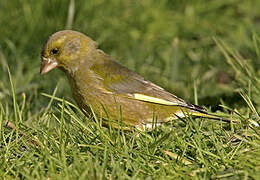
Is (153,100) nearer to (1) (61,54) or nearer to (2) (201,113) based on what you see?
(2) (201,113)

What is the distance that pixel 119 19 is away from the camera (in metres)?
7.67

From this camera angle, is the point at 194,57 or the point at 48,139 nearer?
the point at 48,139

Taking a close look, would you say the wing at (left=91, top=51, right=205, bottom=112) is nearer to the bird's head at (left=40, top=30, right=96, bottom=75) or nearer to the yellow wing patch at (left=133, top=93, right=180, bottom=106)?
the yellow wing patch at (left=133, top=93, right=180, bottom=106)

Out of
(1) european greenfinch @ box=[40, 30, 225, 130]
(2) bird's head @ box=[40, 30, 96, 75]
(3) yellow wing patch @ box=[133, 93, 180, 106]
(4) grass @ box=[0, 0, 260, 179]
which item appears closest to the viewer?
(4) grass @ box=[0, 0, 260, 179]

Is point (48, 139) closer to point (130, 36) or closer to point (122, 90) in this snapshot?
point (122, 90)

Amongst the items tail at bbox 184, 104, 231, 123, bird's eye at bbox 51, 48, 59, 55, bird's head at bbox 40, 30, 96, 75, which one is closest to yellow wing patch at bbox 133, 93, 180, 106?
tail at bbox 184, 104, 231, 123

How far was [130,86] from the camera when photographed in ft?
16.2

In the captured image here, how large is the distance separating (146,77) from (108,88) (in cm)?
179

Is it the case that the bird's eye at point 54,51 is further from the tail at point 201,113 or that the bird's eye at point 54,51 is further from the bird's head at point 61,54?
the tail at point 201,113

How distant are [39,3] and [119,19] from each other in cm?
121

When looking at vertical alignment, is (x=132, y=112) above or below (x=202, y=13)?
below

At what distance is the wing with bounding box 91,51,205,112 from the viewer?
4823 millimetres

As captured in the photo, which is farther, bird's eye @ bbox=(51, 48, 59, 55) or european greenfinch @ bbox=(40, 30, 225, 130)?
bird's eye @ bbox=(51, 48, 59, 55)


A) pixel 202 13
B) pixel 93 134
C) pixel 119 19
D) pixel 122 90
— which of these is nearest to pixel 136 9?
pixel 119 19
